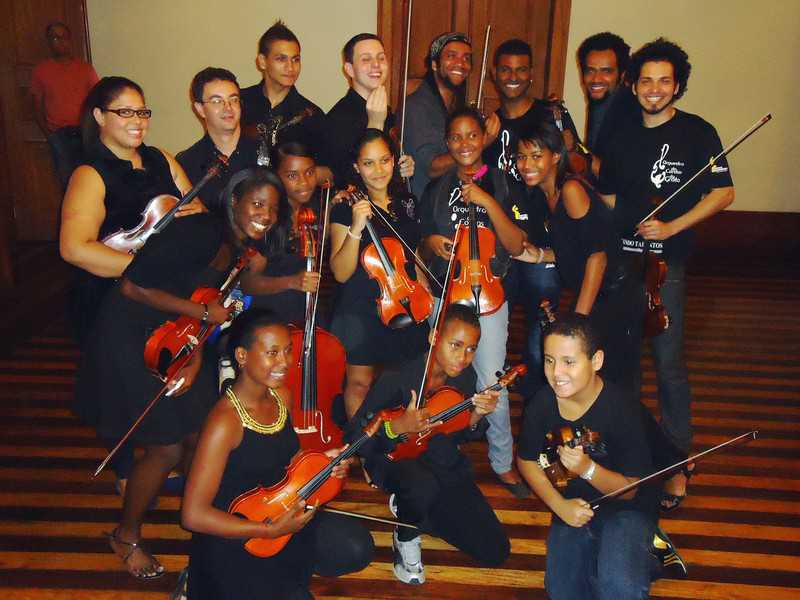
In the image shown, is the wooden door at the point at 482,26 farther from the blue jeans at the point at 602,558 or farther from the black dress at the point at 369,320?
the blue jeans at the point at 602,558

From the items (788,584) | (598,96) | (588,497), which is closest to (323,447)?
(588,497)

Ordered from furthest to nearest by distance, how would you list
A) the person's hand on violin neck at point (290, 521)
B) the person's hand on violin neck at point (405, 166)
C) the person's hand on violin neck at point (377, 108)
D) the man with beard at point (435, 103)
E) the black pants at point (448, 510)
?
1. the man with beard at point (435, 103)
2. the person's hand on violin neck at point (377, 108)
3. the person's hand on violin neck at point (405, 166)
4. the black pants at point (448, 510)
5. the person's hand on violin neck at point (290, 521)

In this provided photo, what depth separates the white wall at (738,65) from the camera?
6320mm

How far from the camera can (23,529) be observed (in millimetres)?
2900

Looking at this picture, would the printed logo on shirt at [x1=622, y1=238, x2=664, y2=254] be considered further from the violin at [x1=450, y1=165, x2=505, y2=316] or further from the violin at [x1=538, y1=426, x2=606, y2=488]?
the violin at [x1=538, y1=426, x2=606, y2=488]

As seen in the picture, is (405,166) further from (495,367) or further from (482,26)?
(482,26)

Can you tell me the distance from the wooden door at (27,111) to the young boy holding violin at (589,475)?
4606 millimetres

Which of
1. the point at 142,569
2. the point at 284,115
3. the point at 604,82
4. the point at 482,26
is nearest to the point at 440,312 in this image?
the point at 142,569

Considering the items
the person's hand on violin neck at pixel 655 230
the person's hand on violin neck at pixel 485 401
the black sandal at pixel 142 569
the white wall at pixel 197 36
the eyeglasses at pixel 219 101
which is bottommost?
the black sandal at pixel 142 569

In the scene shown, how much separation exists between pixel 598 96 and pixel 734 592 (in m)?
2.40

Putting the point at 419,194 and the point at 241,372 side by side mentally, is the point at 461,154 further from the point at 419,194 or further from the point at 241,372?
the point at 241,372

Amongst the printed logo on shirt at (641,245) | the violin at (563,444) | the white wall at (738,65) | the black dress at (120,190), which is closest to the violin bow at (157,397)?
the black dress at (120,190)

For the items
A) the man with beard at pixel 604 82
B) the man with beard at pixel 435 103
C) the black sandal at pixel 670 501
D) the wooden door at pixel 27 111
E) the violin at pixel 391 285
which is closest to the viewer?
the violin at pixel 391 285

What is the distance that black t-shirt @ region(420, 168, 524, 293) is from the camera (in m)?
2.99
